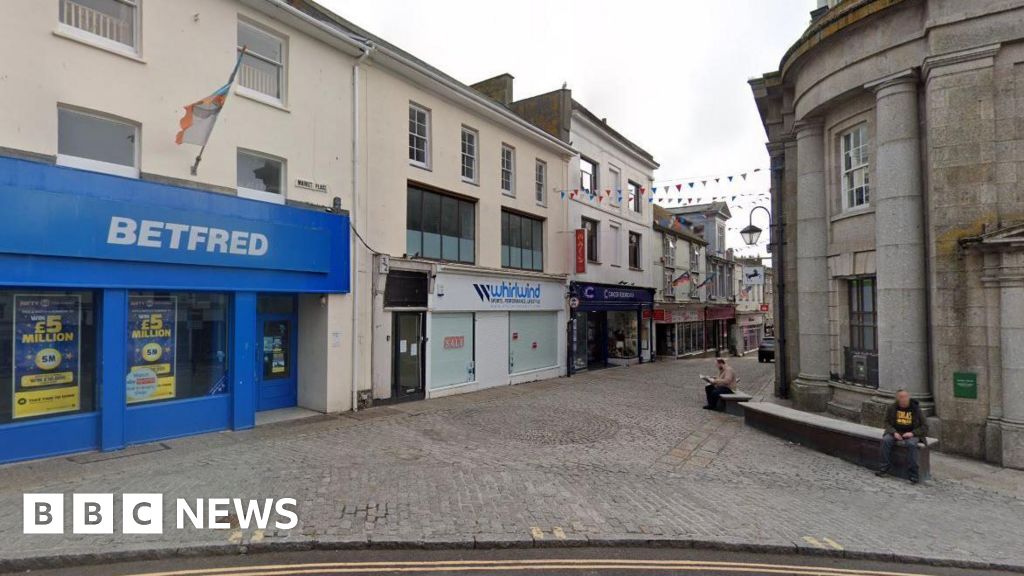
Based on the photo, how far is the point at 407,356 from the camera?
14008 mm

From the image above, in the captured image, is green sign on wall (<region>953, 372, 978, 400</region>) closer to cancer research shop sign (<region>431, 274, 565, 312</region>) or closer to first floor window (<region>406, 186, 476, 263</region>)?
cancer research shop sign (<region>431, 274, 565, 312</region>)

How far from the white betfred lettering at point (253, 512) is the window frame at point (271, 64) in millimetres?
7816

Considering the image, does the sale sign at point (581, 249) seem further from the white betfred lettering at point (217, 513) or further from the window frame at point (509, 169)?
the white betfred lettering at point (217, 513)

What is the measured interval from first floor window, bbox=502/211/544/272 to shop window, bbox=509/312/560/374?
172cm

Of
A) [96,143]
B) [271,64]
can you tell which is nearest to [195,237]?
[96,143]

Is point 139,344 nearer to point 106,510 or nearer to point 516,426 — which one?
point 106,510

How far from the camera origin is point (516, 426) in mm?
11305

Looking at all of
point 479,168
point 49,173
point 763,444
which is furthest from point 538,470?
point 479,168

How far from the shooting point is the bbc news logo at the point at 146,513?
18.6 ft

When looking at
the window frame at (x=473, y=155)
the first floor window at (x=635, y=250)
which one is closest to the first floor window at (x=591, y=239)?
the first floor window at (x=635, y=250)

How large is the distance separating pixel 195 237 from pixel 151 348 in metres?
2.08

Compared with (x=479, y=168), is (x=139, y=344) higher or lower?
lower

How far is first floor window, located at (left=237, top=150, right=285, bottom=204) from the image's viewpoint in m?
10.7

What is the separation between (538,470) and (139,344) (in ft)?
23.4
